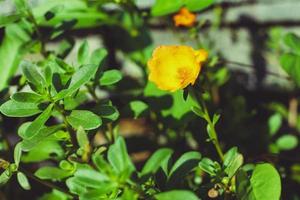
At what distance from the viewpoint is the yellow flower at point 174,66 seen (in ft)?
3.28

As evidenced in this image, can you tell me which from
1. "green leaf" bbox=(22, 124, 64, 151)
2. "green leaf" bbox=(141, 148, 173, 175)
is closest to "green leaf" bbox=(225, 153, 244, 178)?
"green leaf" bbox=(141, 148, 173, 175)

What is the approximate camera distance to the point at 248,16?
6.37 ft

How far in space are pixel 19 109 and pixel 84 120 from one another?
0.47ft

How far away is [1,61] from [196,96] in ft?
2.41

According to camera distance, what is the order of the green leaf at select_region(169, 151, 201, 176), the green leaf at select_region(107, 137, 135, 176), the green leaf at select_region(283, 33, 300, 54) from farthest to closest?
the green leaf at select_region(283, 33, 300, 54), the green leaf at select_region(169, 151, 201, 176), the green leaf at select_region(107, 137, 135, 176)

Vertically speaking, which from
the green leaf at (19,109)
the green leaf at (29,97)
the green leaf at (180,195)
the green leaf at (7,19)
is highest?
the green leaf at (7,19)

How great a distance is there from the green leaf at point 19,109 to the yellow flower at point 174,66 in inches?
10.9

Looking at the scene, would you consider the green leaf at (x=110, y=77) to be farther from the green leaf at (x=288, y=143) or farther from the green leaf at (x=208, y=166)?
the green leaf at (x=288, y=143)

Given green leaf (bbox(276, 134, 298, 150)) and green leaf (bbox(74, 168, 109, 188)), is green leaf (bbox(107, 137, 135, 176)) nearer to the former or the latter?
green leaf (bbox(74, 168, 109, 188))

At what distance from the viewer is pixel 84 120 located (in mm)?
956

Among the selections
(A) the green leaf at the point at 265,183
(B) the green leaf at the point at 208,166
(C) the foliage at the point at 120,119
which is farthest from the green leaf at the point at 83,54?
(A) the green leaf at the point at 265,183

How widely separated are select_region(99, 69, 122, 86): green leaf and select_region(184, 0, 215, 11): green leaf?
34 cm

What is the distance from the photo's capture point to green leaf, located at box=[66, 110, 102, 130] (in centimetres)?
94

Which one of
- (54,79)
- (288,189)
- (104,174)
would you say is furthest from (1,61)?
(288,189)
